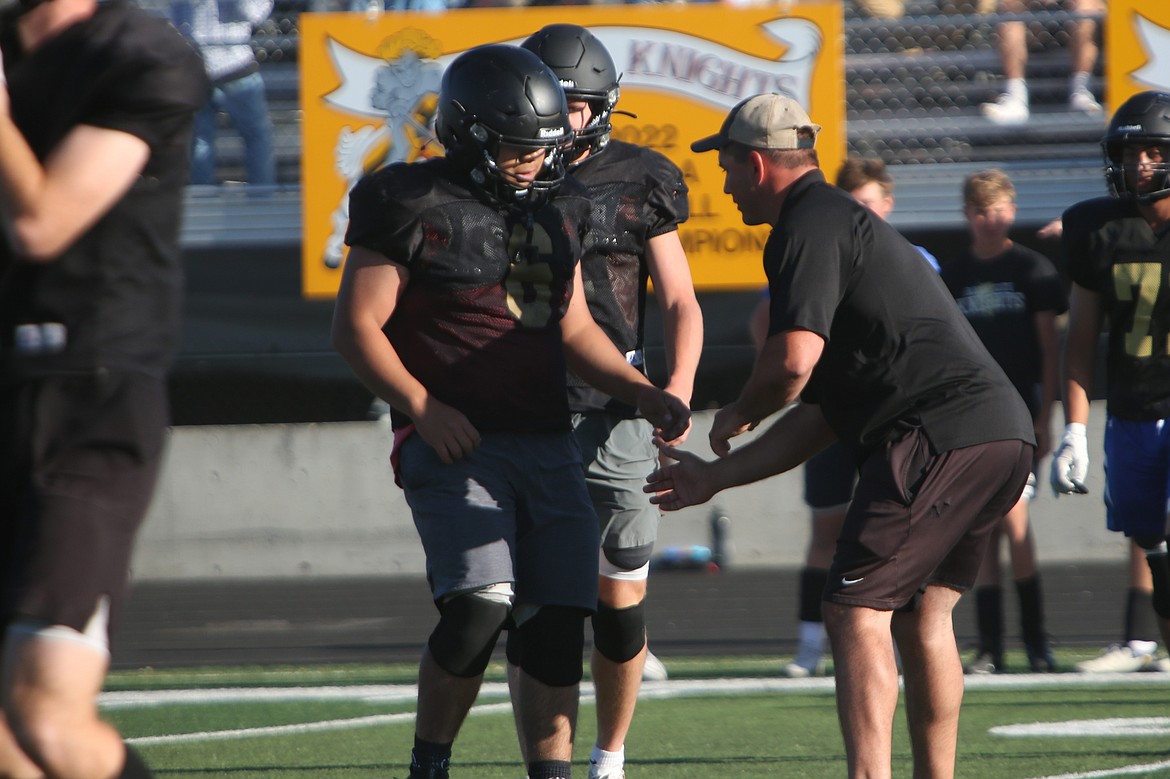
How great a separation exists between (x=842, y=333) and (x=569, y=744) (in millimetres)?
1235

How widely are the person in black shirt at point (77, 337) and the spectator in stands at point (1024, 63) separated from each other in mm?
10619

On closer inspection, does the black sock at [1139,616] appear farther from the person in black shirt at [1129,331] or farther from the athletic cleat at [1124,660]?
the person in black shirt at [1129,331]

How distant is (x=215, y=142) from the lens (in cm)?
1302

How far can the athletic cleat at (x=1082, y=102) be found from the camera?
12.5 meters

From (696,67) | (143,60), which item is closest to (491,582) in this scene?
(143,60)

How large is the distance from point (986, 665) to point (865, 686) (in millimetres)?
3409

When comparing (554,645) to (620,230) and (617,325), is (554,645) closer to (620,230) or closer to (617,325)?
(617,325)

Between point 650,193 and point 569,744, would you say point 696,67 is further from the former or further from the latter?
point 569,744

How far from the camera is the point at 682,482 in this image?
4133 mm

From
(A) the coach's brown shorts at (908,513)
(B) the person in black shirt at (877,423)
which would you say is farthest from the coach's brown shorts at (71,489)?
(A) the coach's brown shorts at (908,513)

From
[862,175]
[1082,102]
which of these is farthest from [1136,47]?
[862,175]

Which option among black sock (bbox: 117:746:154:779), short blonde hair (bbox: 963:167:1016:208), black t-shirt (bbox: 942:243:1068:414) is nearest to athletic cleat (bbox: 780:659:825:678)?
black t-shirt (bbox: 942:243:1068:414)

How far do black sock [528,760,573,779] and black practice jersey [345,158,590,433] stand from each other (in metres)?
0.83

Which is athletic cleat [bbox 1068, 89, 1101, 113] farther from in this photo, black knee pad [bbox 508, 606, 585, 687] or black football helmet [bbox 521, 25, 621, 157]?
black knee pad [bbox 508, 606, 585, 687]
